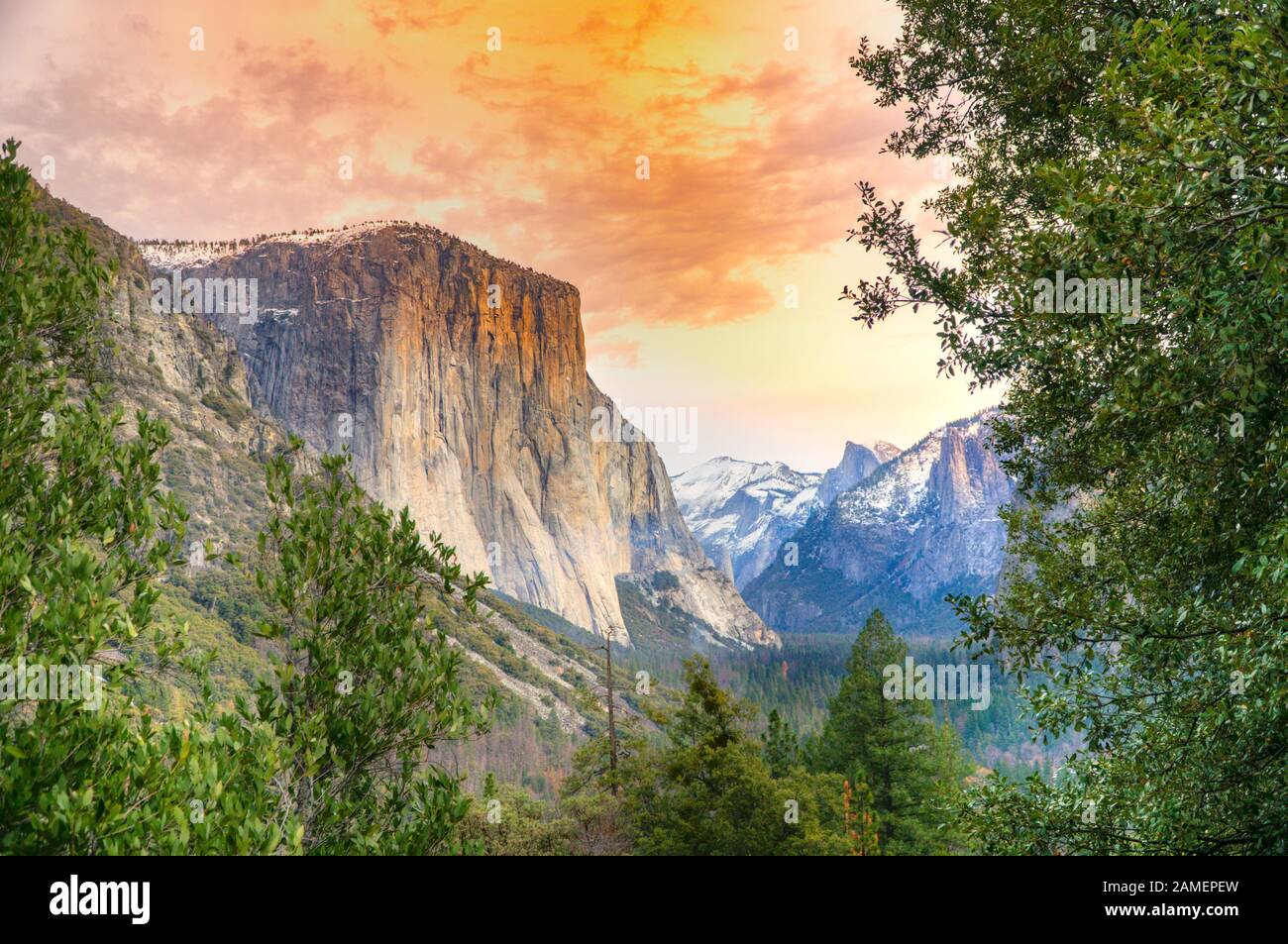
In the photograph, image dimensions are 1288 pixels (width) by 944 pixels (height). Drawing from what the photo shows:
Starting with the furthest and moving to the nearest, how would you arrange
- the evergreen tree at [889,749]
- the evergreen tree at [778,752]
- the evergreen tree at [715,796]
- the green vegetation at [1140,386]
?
the evergreen tree at [778,752] < the evergreen tree at [889,749] < the evergreen tree at [715,796] < the green vegetation at [1140,386]

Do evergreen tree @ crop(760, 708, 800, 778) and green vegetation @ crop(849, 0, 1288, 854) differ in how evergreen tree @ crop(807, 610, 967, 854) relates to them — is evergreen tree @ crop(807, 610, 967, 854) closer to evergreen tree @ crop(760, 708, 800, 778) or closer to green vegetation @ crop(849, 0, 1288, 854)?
evergreen tree @ crop(760, 708, 800, 778)

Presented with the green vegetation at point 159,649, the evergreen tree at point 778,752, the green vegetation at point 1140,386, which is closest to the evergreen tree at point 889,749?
the evergreen tree at point 778,752

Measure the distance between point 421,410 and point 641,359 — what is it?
286 feet

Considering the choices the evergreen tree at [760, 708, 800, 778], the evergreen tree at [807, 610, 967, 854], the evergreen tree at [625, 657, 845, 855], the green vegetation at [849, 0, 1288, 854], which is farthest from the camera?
the evergreen tree at [760, 708, 800, 778]

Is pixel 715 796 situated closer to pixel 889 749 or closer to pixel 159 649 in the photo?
pixel 889 749

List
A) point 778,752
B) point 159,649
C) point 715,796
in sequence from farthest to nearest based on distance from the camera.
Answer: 1. point 778,752
2. point 715,796
3. point 159,649

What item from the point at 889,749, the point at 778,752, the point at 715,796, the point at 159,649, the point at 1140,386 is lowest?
the point at 778,752

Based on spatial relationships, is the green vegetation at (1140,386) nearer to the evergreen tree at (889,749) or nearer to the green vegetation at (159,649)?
the green vegetation at (159,649)

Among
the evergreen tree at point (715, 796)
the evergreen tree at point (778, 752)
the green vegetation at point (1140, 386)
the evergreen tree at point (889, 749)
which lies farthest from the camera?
the evergreen tree at point (778, 752)

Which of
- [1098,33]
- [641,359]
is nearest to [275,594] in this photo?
[1098,33]

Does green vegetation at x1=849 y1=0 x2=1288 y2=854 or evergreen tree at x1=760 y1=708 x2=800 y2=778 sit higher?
green vegetation at x1=849 y1=0 x2=1288 y2=854

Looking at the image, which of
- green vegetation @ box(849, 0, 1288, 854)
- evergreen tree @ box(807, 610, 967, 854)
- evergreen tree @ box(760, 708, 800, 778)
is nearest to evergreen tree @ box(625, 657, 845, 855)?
evergreen tree @ box(807, 610, 967, 854)

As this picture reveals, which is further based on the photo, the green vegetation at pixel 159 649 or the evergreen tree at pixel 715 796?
the evergreen tree at pixel 715 796

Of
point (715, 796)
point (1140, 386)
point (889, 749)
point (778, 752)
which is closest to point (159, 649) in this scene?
point (1140, 386)
